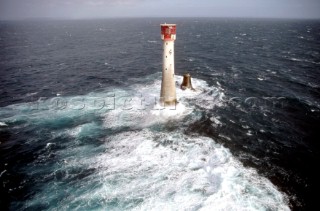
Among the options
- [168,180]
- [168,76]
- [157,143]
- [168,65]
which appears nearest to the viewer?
[168,180]

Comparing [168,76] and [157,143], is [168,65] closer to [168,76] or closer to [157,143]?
[168,76]

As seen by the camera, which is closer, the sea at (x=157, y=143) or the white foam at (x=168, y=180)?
the white foam at (x=168, y=180)

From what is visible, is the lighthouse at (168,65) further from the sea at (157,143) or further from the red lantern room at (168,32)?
the sea at (157,143)

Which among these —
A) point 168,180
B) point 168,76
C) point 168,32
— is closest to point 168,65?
point 168,76

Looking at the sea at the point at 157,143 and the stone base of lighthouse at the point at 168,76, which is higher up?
the stone base of lighthouse at the point at 168,76

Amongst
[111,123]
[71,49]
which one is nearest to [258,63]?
[111,123]

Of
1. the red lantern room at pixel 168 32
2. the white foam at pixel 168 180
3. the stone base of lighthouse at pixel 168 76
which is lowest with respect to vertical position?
the white foam at pixel 168 180

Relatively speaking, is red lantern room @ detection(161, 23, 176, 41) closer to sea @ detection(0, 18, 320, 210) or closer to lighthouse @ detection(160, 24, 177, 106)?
lighthouse @ detection(160, 24, 177, 106)

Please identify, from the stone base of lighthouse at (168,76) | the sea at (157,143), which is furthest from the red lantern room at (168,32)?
the sea at (157,143)

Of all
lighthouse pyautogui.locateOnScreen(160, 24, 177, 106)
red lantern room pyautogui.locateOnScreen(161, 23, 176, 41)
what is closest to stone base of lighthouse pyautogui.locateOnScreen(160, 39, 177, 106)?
lighthouse pyautogui.locateOnScreen(160, 24, 177, 106)
